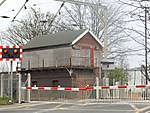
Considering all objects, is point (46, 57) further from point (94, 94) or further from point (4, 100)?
point (4, 100)

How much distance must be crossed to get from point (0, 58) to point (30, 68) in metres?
19.5

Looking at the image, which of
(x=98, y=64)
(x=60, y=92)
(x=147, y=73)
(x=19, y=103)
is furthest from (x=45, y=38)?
(x=147, y=73)

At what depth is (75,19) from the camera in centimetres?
5159

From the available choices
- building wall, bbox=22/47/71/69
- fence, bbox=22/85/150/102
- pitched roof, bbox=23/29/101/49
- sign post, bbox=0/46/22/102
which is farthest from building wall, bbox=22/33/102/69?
sign post, bbox=0/46/22/102

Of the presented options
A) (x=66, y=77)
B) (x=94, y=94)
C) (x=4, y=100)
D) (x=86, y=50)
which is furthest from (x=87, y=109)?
(x=86, y=50)

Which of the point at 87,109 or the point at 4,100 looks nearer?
the point at 87,109

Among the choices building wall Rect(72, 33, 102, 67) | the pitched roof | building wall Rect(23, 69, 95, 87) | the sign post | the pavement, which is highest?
the pitched roof

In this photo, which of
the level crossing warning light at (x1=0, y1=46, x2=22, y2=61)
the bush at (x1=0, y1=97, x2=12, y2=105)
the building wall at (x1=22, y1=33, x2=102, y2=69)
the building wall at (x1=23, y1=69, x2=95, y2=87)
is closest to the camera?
the level crossing warning light at (x1=0, y1=46, x2=22, y2=61)

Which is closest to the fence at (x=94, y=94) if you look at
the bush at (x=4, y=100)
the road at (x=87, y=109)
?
the bush at (x=4, y=100)

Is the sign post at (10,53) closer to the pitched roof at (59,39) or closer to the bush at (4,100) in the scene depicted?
the bush at (4,100)

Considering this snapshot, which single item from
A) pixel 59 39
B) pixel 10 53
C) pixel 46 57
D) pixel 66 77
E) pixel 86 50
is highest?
pixel 59 39

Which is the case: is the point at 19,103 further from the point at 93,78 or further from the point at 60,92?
the point at 93,78

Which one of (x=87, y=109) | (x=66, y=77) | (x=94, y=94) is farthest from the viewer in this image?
(x=66, y=77)

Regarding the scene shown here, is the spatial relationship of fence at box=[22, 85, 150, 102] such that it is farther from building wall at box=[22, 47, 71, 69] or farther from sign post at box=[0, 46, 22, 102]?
sign post at box=[0, 46, 22, 102]
